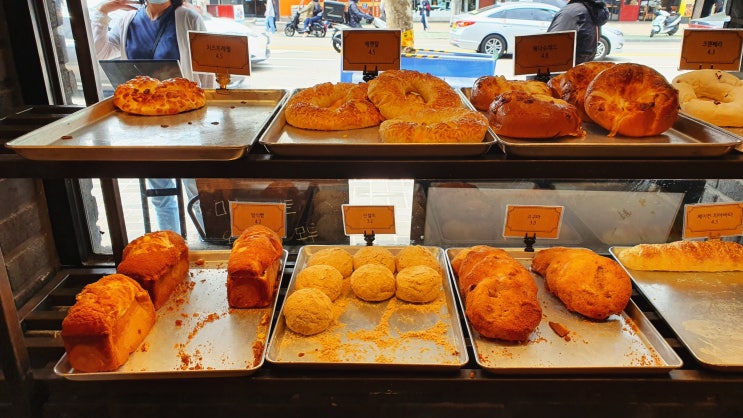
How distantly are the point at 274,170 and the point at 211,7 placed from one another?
2.65m

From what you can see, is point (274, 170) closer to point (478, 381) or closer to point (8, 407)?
point (478, 381)

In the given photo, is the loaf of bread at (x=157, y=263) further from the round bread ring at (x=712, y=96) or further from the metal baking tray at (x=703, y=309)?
the round bread ring at (x=712, y=96)

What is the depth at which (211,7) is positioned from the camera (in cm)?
339

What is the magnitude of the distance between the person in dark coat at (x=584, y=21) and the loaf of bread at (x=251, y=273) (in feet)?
7.23

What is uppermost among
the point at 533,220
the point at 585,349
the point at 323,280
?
the point at 533,220

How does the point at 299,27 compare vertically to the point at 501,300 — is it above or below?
above

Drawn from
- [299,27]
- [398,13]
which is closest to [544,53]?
[398,13]

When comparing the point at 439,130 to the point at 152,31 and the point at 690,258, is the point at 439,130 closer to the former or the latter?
the point at 690,258

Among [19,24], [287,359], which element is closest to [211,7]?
[19,24]

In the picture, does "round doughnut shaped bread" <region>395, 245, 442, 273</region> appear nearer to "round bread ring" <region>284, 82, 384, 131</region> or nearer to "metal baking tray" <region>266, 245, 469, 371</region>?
"metal baking tray" <region>266, 245, 469, 371</region>

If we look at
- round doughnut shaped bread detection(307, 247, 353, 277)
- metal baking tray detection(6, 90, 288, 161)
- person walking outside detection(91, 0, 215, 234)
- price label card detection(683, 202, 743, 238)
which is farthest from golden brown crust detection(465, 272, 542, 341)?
person walking outside detection(91, 0, 215, 234)

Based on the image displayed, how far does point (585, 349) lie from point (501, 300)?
295mm

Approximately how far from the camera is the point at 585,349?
4.92 feet

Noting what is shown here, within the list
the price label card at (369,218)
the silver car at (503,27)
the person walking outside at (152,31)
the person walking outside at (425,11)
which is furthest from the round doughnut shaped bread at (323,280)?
the silver car at (503,27)
